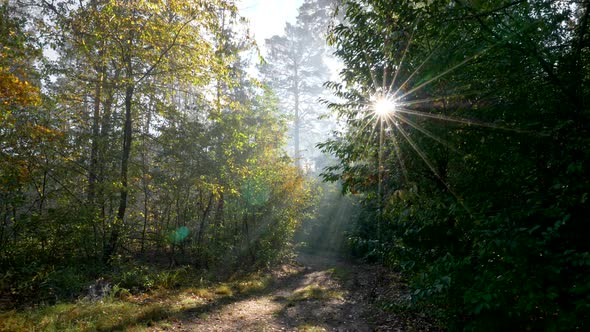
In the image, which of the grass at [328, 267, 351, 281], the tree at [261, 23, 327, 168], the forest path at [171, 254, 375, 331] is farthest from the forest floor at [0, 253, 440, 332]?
the tree at [261, 23, 327, 168]

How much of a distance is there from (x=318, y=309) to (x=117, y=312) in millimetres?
5131

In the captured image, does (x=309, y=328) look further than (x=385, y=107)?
Yes

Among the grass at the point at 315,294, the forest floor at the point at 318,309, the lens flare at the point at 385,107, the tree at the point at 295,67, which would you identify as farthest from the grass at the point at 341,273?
the tree at the point at 295,67

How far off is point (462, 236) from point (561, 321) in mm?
1422

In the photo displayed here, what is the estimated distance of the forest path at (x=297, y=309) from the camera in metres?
7.47

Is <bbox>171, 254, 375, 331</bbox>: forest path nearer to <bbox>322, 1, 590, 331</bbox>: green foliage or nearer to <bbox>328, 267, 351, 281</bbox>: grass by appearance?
<bbox>328, 267, 351, 281</bbox>: grass

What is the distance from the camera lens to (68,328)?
18.2ft

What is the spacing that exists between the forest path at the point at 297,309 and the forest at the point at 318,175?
9 cm

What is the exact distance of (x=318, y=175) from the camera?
6797 millimetres

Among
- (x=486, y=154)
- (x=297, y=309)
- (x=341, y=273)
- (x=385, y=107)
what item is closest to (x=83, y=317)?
(x=297, y=309)

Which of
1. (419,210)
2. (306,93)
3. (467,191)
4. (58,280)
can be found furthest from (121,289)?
(306,93)

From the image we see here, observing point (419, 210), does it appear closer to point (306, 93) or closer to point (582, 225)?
point (582, 225)

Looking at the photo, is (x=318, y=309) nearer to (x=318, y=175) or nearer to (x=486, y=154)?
(x=318, y=175)

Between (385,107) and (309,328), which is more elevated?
(385,107)
